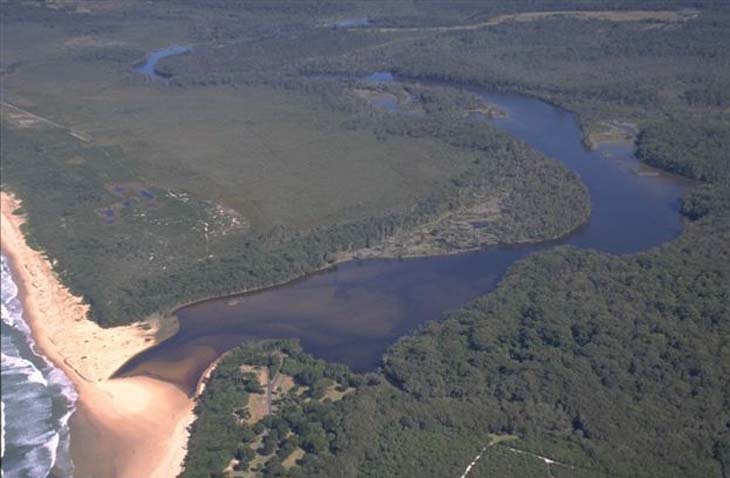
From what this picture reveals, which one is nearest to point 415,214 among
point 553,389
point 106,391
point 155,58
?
point 553,389

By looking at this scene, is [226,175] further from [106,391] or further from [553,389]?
[553,389]

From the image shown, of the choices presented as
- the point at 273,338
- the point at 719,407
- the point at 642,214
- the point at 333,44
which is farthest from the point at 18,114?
the point at 719,407

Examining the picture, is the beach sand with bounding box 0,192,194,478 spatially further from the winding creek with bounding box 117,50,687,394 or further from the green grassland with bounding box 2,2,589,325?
the green grassland with bounding box 2,2,589,325

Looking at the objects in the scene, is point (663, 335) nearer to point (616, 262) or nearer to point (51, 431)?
point (616, 262)

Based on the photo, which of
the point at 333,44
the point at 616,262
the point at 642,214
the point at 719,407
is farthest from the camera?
the point at 333,44

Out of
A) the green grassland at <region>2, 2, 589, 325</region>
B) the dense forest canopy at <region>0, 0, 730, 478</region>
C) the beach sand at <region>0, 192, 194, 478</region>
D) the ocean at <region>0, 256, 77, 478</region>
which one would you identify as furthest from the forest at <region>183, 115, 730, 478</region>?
the green grassland at <region>2, 2, 589, 325</region>

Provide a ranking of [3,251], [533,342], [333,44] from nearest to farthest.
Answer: [533,342] < [3,251] < [333,44]
